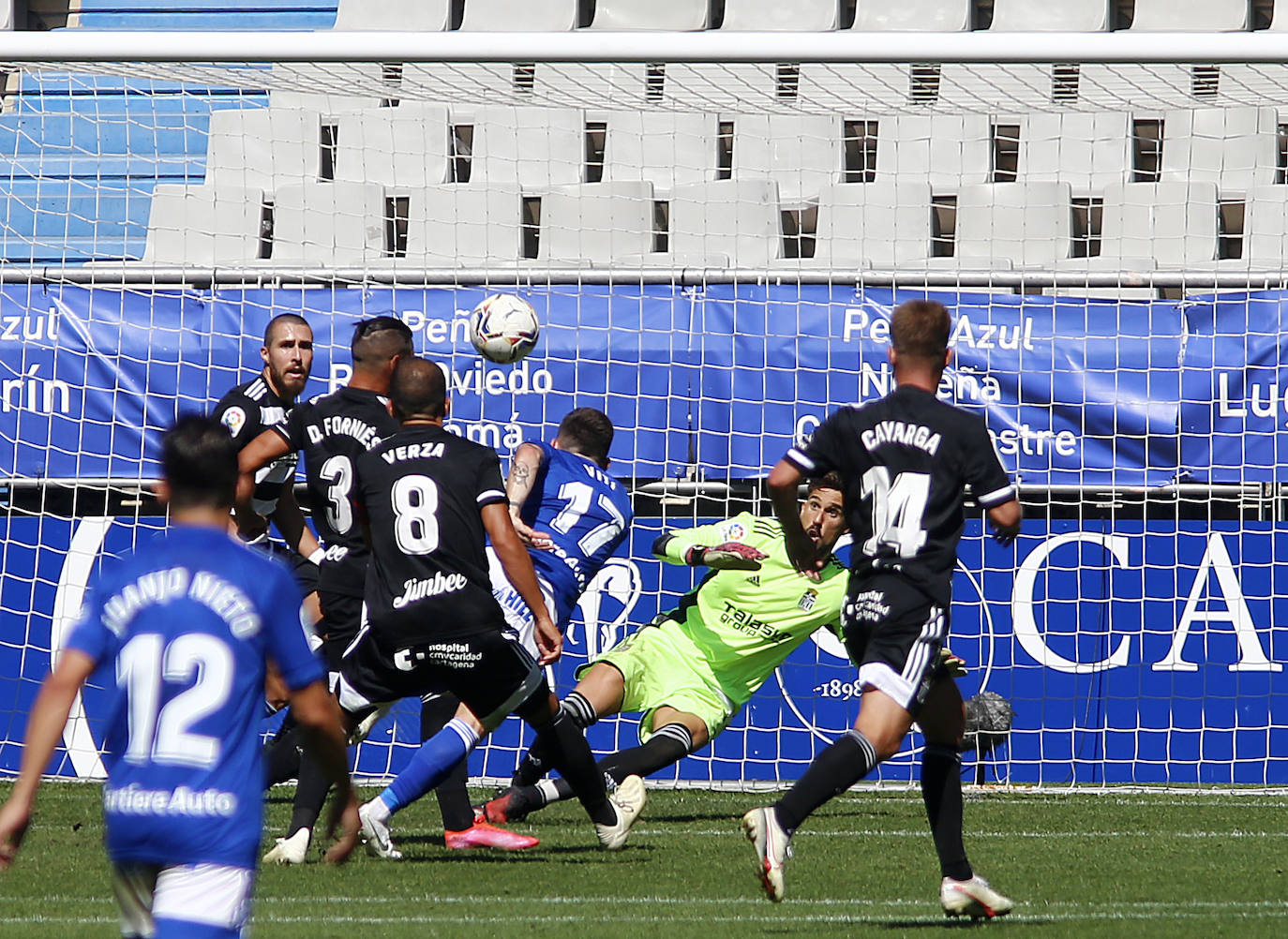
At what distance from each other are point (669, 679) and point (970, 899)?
301cm

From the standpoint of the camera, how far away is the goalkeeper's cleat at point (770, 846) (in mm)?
4766

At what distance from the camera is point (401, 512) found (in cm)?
593

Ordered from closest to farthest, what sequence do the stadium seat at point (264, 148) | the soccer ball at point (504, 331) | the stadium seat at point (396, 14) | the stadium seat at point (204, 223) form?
the soccer ball at point (504, 331) → the stadium seat at point (204, 223) → the stadium seat at point (264, 148) → the stadium seat at point (396, 14)

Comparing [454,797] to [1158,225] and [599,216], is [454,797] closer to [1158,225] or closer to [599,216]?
[599,216]

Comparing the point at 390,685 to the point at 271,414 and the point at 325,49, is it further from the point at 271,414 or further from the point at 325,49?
the point at 325,49

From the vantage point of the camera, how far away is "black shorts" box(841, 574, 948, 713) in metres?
5.07

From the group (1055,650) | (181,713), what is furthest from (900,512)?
(1055,650)

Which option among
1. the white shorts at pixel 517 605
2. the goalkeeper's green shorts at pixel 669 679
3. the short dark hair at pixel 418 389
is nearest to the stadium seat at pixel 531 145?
the goalkeeper's green shorts at pixel 669 679

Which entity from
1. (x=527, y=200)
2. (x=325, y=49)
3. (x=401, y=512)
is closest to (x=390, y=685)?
(x=401, y=512)

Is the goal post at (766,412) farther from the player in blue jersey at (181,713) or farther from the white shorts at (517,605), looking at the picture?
the player in blue jersey at (181,713)

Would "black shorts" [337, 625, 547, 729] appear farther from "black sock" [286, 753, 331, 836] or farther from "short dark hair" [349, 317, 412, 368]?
A: "short dark hair" [349, 317, 412, 368]

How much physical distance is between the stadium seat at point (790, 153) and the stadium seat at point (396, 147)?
2249 mm

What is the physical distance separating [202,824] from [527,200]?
11.3 metres

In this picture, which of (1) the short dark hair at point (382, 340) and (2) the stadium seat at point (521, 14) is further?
(2) the stadium seat at point (521, 14)
